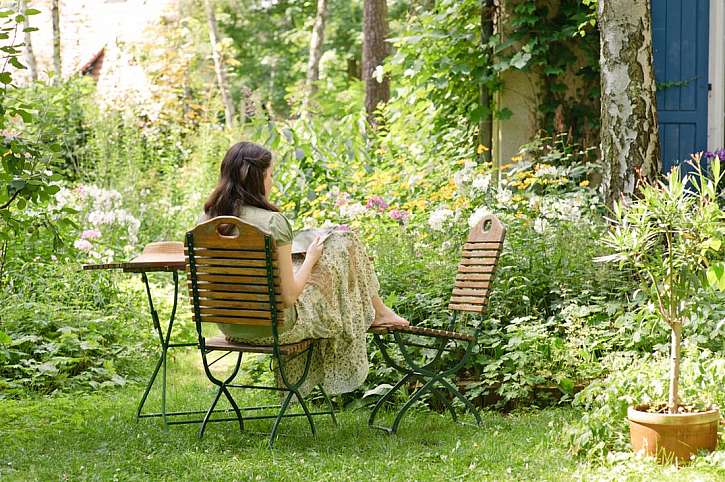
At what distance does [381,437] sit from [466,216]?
7.77 feet

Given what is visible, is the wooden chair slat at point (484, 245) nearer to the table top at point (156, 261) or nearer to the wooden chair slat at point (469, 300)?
the wooden chair slat at point (469, 300)

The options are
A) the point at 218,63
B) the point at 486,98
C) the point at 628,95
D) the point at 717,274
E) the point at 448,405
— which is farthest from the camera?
the point at 218,63

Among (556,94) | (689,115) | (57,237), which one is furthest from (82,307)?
(689,115)

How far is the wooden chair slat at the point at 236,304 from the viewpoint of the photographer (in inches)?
166

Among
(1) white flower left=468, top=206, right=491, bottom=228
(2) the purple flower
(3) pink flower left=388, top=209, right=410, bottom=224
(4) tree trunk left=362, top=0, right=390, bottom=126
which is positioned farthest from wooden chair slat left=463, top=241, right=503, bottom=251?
(4) tree trunk left=362, top=0, right=390, bottom=126

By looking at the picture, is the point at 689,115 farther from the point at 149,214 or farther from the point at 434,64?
the point at 149,214

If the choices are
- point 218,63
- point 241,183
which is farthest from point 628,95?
point 218,63

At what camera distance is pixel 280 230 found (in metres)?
4.28

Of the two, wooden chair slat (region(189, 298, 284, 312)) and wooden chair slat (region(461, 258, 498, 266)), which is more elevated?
wooden chair slat (region(461, 258, 498, 266))

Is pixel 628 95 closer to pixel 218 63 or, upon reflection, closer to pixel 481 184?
pixel 481 184

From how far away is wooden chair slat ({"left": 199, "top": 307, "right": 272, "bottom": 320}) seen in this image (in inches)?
166

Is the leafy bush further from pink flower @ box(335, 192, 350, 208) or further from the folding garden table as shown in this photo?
pink flower @ box(335, 192, 350, 208)

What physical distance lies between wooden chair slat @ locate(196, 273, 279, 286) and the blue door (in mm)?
5574

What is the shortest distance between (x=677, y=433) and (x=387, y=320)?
1471 mm
